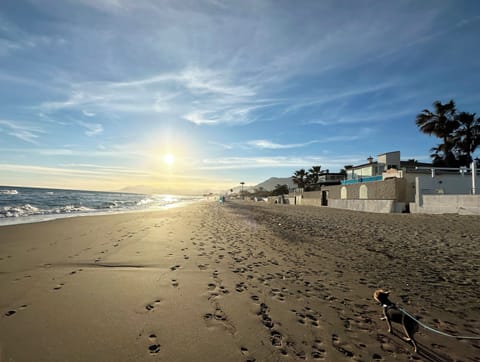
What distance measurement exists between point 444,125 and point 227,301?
3583 cm

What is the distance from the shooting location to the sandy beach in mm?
2854

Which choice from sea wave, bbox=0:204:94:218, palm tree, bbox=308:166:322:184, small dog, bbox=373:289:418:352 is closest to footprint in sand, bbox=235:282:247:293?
small dog, bbox=373:289:418:352

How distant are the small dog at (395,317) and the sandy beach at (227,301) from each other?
0.46ft

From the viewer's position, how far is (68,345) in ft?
9.22

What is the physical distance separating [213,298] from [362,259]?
503cm

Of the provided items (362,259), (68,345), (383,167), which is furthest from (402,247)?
(383,167)

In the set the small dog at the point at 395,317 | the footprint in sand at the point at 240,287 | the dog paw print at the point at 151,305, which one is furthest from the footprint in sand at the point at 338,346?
the dog paw print at the point at 151,305

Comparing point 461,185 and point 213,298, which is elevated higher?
point 461,185

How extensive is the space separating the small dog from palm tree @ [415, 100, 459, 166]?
34.5 m

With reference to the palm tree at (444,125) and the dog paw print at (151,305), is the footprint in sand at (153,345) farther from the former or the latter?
the palm tree at (444,125)

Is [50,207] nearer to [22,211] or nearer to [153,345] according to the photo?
[22,211]

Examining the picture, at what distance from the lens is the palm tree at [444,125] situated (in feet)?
92.1

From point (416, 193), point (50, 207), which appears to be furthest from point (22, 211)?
point (416, 193)

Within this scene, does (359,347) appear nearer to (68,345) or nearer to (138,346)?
(138,346)
